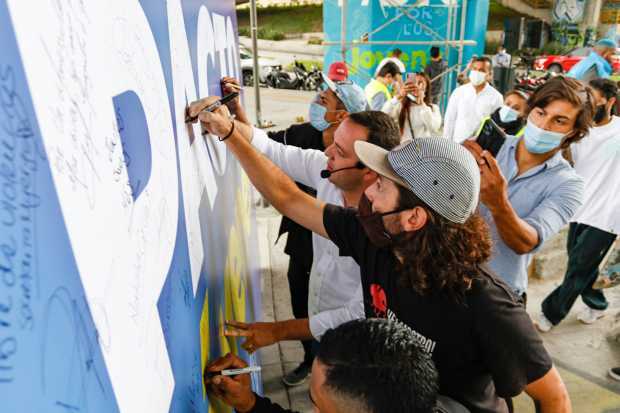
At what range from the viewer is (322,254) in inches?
86.1

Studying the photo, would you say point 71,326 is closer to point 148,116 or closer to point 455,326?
point 148,116

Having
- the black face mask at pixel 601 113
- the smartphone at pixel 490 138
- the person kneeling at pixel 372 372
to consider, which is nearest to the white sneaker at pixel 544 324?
the black face mask at pixel 601 113

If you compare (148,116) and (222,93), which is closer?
(148,116)

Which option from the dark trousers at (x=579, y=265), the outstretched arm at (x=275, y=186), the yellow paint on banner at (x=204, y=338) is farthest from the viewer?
the dark trousers at (x=579, y=265)

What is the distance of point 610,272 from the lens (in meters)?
3.34

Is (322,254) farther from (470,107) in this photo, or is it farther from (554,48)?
(554,48)

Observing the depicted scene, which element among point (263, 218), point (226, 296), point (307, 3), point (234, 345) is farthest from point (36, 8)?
point (307, 3)

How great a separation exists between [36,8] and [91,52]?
137 millimetres

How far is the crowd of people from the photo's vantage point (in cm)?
102

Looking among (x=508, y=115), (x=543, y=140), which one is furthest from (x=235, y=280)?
(x=508, y=115)

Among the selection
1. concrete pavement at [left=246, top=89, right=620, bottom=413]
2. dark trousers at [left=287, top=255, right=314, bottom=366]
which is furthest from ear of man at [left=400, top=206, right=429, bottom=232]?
concrete pavement at [left=246, top=89, right=620, bottom=413]

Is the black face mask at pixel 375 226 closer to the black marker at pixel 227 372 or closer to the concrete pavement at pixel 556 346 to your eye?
the black marker at pixel 227 372

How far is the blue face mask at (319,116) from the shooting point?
2.77 metres

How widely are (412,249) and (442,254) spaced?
89 mm
